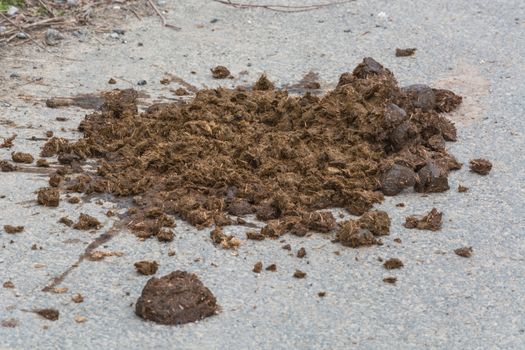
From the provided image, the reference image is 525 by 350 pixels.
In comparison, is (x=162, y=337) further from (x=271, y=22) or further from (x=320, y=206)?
(x=271, y=22)

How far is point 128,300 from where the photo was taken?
3.74 m

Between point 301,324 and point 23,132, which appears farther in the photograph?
Result: point 23,132

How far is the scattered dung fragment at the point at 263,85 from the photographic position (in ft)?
19.2

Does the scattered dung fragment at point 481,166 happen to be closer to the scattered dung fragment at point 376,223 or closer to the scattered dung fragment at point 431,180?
the scattered dung fragment at point 431,180

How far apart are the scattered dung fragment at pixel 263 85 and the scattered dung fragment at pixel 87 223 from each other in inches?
74.3

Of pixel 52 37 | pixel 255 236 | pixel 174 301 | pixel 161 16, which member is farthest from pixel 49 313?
pixel 161 16

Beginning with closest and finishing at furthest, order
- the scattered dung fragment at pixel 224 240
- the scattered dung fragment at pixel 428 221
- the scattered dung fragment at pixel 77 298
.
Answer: the scattered dung fragment at pixel 77 298 → the scattered dung fragment at pixel 224 240 → the scattered dung fragment at pixel 428 221

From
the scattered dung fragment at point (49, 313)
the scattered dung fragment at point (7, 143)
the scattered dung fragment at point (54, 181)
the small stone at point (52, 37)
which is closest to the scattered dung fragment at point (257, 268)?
the scattered dung fragment at point (49, 313)

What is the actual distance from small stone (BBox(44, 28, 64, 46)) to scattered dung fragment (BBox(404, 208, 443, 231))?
3.36 metres

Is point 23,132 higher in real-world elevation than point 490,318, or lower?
lower

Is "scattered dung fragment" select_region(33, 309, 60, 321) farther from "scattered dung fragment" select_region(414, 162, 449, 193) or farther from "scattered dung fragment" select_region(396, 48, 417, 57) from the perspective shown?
"scattered dung fragment" select_region(396, 48, 417, 57)

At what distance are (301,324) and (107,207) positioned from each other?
133cm

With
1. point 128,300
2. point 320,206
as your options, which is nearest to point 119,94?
point 320,206

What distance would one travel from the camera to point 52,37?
673 centimetres
